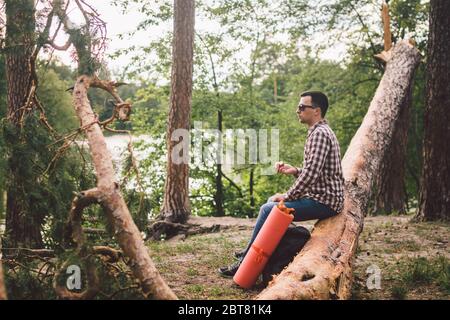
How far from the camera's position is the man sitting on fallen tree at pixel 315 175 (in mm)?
4800

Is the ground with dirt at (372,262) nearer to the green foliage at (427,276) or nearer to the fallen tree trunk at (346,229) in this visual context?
the green foliage at (427,276)

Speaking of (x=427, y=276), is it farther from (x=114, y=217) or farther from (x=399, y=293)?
(x=114, y=217)

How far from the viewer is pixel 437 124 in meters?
8.50

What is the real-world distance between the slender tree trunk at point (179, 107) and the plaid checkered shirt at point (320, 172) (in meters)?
4.84

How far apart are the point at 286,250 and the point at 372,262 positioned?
5.24ft

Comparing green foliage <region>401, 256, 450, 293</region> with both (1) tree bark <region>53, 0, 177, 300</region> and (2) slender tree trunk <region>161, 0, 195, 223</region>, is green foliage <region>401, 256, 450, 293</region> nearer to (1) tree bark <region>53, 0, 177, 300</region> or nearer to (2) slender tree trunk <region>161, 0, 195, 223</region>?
(1) tree bark <region>53, 0, 177, 300</region>

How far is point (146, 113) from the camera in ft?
53.2

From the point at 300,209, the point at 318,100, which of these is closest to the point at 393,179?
the point at 318,100

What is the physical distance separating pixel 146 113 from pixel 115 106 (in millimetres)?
11672

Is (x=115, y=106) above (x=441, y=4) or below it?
below

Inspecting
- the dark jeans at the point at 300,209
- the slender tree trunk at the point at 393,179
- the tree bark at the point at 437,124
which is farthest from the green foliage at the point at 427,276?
the slender tree trunk at the point at 393,179

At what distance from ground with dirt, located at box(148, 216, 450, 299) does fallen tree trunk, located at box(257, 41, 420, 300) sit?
0.48 metres

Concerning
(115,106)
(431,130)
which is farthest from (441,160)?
(115,106)
